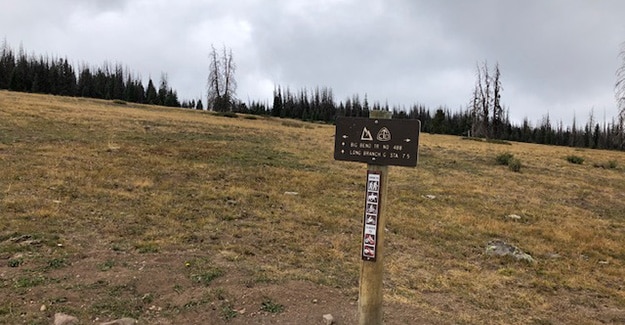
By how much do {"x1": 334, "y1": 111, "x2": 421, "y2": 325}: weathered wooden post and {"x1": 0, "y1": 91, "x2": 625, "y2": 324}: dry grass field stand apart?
112cm

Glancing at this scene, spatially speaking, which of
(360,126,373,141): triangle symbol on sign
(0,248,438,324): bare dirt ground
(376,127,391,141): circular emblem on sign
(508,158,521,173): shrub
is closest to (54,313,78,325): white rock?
(0,248,438,324): bare dirt ground

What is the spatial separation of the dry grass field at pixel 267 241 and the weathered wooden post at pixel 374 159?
1.12 metres

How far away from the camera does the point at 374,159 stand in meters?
4.56

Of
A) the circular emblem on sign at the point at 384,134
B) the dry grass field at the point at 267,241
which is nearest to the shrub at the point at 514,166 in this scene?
the dry grass field at the point at 267,241

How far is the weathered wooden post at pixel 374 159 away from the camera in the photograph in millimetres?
4434

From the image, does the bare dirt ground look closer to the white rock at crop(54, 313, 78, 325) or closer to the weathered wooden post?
the white rock at crop(54, 313, 78, 325)

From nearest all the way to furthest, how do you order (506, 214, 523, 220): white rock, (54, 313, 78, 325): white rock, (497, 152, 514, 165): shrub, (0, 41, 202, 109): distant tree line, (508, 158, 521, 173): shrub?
(54, 313, 78, 325): white rock < (506, 214, 523, 220): white rock < (508, 158, 521, 173): shrub < (497, 152, 514, 165): shrub < (0, 41, 202, 109): distant tree line

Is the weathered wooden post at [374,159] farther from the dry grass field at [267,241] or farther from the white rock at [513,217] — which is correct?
the white rock at [513,217]

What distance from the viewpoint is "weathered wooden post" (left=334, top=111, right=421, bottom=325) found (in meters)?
4.43

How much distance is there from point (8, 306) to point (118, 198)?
6.04 metres

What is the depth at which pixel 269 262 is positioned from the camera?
7727 millimetres

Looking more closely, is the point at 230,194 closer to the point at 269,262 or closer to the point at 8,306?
the point at 269,262

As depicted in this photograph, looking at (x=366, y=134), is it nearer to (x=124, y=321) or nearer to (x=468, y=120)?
(x=124, y=321)

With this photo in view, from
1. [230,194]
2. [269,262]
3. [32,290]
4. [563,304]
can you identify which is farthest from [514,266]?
[32,290]
